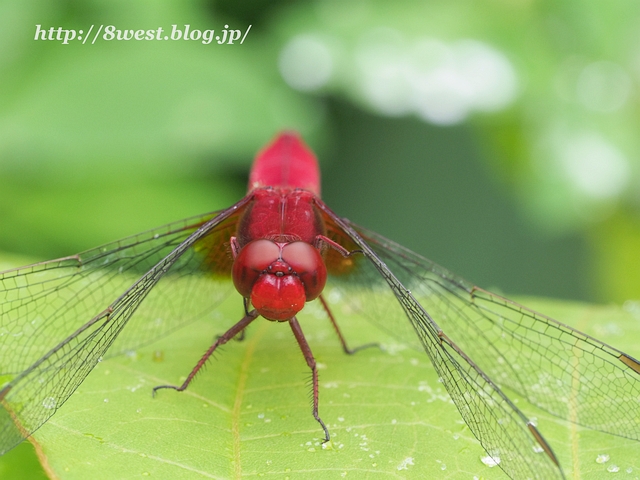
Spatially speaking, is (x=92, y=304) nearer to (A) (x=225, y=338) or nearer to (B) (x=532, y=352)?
(A) (x=225, y=338)

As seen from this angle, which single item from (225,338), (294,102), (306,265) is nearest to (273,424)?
(225,338)

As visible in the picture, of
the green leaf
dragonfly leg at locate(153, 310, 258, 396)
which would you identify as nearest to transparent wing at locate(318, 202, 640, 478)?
the green leaf

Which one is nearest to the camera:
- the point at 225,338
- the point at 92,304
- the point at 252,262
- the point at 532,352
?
the point at 252,262

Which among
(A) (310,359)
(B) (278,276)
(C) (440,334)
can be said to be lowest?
(A) (310,359)

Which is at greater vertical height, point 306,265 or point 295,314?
point 306,265

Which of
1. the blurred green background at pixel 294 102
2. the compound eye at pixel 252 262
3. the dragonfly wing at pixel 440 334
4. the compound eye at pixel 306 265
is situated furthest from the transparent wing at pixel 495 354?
the blurred green background at pixel 294 102

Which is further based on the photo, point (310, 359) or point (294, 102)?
point (294, 102)

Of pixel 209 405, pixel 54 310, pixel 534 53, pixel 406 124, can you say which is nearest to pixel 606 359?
pixel 209 405

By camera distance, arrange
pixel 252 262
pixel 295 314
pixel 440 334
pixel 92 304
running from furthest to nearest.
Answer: pixel 92 304 < pixel 295 314 < pixel 252 262 < pixel 440 334
